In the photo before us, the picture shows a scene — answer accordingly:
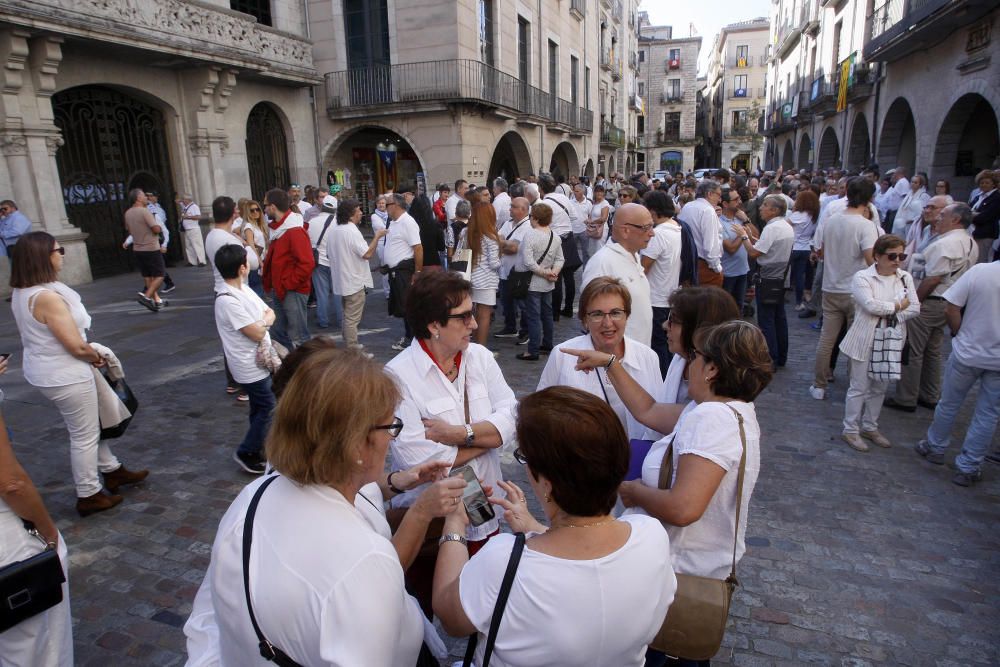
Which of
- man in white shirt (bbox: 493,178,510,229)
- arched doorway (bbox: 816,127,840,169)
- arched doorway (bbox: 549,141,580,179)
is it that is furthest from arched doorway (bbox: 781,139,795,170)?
man in white shirt (bbox: 493,178,510,229)

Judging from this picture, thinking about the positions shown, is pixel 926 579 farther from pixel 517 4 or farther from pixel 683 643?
pixel 517 4

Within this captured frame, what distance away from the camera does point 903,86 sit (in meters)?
15.9

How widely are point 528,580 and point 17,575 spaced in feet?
6.15

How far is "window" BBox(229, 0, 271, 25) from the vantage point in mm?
15531

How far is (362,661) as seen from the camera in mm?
1293

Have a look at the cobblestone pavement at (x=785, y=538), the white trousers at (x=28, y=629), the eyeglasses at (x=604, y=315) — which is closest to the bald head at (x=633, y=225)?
the eyeglasses at (x=604, y=315)

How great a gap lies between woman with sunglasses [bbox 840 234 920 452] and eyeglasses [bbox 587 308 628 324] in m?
2.97

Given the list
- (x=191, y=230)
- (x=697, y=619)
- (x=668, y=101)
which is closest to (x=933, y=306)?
(x=697, y=619)

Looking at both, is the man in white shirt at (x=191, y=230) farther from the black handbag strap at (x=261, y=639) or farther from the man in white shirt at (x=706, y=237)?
the black handbag strap at (x=261, y=639)

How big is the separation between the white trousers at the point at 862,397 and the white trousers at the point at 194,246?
43.5 ft

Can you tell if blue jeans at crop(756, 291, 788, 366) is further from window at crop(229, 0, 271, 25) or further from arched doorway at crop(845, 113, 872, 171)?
arched doorway at crop(845, 113, 872, 171)

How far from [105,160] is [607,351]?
44.7 ft

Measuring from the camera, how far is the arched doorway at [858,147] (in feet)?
69.9

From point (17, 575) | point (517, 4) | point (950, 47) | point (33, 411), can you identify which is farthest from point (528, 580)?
point (517, 4)
